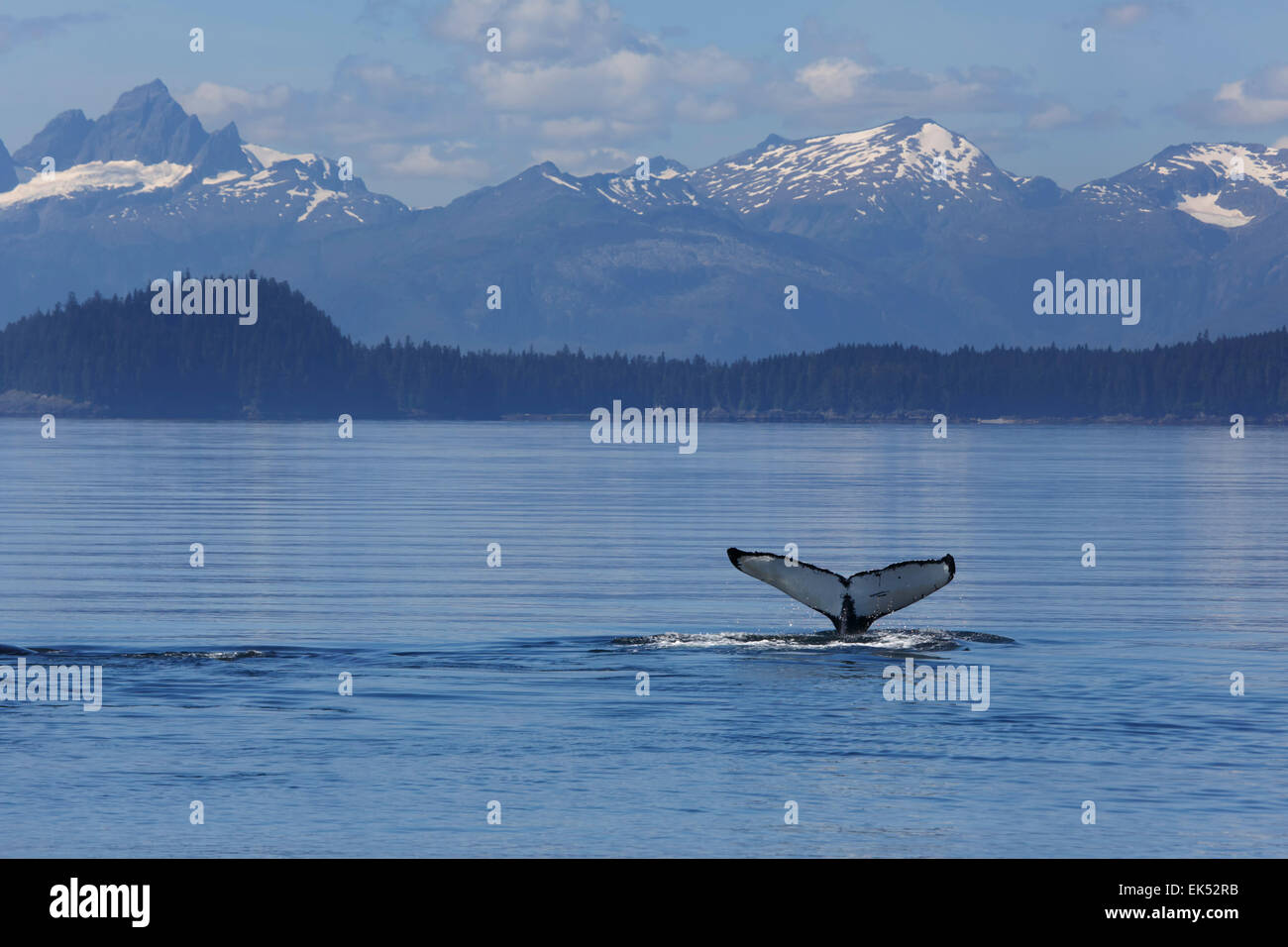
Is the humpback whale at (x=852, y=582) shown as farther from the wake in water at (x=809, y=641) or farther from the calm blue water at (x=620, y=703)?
the calm blue water at (x=620, y=703)

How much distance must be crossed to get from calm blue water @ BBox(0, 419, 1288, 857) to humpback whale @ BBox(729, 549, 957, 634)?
0.88m

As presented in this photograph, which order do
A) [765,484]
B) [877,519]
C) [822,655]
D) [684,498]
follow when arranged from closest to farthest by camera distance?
[822,655] → [877,519] → [684,498] → [765,484]

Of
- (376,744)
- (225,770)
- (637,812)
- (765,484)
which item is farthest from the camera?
(765,484)

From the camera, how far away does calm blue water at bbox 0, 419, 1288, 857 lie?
19562mm

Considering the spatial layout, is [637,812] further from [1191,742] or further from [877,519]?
[877,519]

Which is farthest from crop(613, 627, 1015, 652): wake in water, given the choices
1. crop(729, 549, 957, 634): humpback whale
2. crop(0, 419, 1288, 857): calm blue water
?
crop(729, 549, 957, 634): humpback whale

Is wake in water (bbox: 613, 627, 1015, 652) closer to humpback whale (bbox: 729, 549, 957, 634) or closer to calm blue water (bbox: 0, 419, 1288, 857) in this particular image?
calm blue water (bbox: 0, 419, 1288, 857)

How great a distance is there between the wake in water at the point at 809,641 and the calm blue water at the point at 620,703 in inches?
3.6

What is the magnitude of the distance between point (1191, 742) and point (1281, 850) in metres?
5.92

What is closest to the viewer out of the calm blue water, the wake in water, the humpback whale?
the calm blue water

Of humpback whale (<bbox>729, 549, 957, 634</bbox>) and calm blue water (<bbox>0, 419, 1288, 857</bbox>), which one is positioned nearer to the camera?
calm blue water (<bbox>0, 419, 1288, 857</bbox>)

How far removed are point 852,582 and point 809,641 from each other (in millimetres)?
2712
